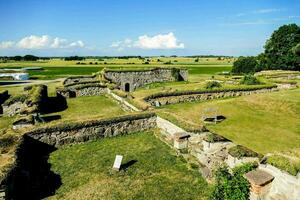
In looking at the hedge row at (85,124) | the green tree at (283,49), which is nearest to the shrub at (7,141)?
the hedge row at (85,124)

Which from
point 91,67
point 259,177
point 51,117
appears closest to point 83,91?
point 51,117

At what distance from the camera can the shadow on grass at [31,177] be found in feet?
30.9

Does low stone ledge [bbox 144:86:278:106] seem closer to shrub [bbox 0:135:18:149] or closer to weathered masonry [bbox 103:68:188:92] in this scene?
shrub [bbox 0:135:18:149]

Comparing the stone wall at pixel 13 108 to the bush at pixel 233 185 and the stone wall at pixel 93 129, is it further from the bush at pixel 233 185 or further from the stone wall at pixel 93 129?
the bush at pixel 233 185

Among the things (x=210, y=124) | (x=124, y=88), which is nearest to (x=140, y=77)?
(x=124, y=88)

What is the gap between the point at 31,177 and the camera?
10.7m

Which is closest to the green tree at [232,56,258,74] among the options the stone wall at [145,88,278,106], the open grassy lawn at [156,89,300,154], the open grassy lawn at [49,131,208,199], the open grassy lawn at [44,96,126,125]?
the stone wall at [145,88,278,106]

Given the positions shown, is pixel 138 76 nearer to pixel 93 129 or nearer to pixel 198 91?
pixel 198 91

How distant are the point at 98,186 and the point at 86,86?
79.9ft

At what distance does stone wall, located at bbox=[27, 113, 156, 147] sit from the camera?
14.3m

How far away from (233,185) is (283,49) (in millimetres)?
56935

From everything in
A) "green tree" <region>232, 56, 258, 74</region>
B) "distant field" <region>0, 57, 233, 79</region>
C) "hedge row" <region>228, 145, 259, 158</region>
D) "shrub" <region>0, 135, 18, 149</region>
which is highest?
"green tree" <region>232, 56, 258, 74</region>

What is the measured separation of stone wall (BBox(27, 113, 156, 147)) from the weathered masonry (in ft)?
81.2

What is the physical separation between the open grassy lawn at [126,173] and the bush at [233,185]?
1080mm
